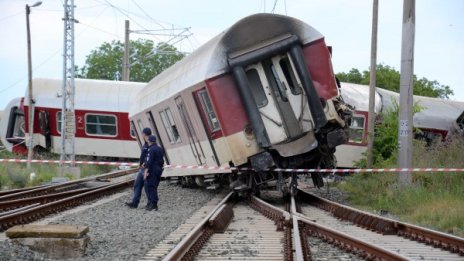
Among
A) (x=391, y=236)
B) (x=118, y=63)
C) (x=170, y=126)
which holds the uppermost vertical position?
(x=118, y=63)

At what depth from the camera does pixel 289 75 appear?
12.8 metres

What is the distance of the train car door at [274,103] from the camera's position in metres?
12.7

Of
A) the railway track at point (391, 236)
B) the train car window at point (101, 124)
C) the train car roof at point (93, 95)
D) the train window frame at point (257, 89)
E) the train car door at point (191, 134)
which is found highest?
the train car roof at point (93, 95)

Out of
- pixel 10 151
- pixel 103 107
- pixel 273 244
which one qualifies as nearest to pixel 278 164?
pixel 273 244

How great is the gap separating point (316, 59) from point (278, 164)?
7.60ft

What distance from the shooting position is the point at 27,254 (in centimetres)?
750

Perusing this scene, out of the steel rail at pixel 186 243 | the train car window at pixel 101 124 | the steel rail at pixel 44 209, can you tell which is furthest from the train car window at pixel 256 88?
the train car window at pixel 101 124

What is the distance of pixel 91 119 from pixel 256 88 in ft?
55.1

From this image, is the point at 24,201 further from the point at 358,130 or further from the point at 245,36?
the point at 358,130

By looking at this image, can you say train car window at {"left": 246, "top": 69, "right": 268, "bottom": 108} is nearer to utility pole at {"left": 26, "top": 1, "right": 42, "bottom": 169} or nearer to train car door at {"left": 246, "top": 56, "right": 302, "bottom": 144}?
train car door at {"left": 246, "top": 56, "right": 302, "bottom": 144}

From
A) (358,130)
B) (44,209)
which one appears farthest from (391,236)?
(358,130)

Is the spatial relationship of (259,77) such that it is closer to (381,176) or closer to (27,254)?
(381,176)

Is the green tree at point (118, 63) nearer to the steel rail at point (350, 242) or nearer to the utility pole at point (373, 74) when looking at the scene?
the utility pole at point (373, 74)

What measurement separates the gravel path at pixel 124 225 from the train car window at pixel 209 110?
173cm
